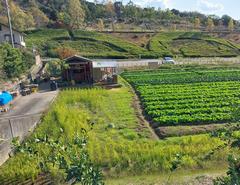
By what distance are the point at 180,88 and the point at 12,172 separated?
20366 mm

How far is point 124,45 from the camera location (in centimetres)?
6347

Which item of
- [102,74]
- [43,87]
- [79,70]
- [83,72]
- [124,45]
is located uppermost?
[124,45]

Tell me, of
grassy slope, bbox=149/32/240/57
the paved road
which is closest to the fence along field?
the paved road

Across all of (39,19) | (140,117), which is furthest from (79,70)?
(39,19)

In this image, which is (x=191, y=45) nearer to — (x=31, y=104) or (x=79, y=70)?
(x=79, y=70)

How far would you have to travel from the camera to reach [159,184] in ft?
43.4

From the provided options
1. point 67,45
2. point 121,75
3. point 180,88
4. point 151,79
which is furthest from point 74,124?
point 67,45

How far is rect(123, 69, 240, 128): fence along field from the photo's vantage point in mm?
20625

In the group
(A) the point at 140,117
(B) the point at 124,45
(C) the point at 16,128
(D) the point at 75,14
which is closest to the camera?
(C) the point at 16,128

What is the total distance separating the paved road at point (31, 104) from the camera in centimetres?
2153

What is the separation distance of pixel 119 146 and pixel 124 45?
4954 centimetres

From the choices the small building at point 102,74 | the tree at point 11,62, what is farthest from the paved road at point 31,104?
the small building at point 102,74

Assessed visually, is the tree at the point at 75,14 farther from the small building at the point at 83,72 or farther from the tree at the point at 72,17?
the small building at the point at 83,72

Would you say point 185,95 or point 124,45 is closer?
point 185,95
